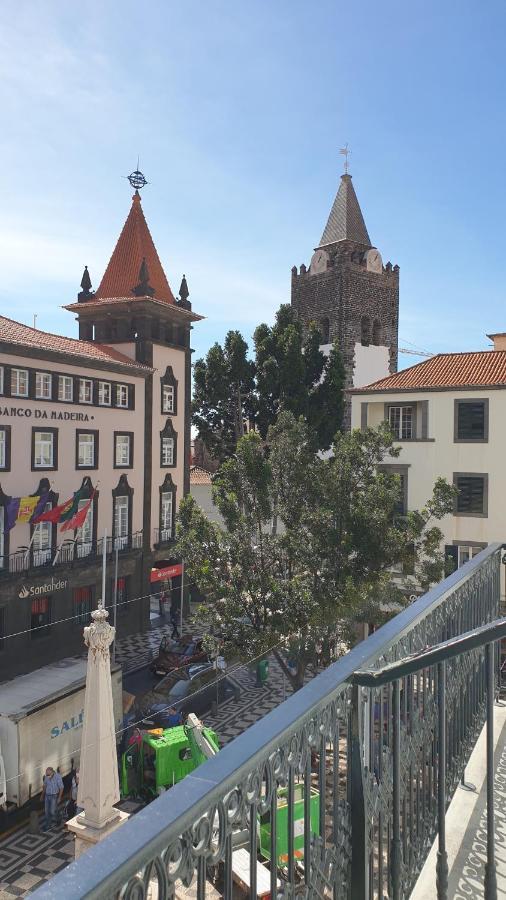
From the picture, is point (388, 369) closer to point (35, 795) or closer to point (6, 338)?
point (6, 338)

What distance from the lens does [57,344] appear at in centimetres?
2895

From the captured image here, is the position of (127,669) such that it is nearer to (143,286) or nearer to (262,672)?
(262,672)

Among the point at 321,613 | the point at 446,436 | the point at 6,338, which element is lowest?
the point at 321,613

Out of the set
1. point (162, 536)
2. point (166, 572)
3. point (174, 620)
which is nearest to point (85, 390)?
point (162, 536)

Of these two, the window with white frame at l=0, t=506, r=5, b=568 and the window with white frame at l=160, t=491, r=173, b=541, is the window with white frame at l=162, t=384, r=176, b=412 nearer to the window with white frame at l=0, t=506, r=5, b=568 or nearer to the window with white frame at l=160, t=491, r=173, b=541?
the window with white frame at l=160, t=491, r=173, b=541

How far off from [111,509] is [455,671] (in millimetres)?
27123

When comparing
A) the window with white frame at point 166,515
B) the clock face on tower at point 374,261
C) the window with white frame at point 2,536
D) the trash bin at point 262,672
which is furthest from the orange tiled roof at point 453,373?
the clock face on tower at point 374,261

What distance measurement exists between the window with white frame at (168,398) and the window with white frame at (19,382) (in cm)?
928

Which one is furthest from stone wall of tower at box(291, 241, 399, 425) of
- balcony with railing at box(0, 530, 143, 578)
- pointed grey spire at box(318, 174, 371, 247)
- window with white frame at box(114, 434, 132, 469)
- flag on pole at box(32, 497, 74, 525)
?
flag on pole at box(32, 497, 74, 525)

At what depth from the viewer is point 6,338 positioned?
82.7 feet

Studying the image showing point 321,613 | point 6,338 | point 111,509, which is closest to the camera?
point 321,613

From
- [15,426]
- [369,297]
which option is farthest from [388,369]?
[15,426]

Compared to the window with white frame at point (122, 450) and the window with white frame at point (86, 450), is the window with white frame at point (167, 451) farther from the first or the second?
the window with white frame at point (86, 450)

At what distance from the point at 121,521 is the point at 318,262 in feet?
81.0
